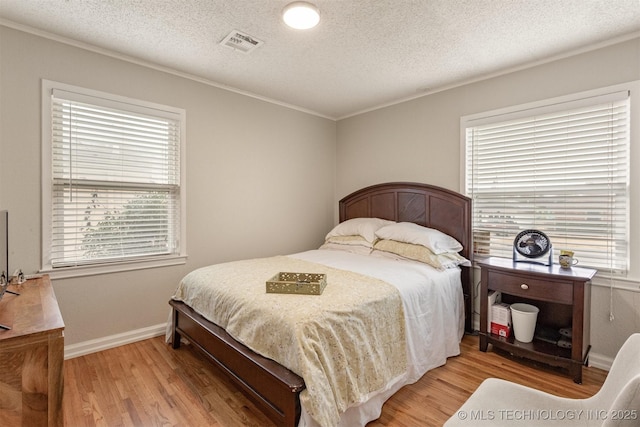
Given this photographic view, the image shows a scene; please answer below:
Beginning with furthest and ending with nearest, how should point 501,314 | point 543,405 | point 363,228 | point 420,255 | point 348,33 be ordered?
1. point 363,228
2. point 420,255
3. point 501,314
4. point 348,33
5. point 543,405

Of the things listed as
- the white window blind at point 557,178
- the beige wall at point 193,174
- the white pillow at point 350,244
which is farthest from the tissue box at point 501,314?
the beige wall at point 193,174

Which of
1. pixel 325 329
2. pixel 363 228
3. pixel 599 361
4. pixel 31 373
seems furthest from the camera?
pixel 363 228

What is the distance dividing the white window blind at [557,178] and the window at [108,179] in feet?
9.72

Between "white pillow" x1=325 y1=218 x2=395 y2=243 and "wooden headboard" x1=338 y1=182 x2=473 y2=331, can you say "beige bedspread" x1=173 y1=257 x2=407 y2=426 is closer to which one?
"white pillow" x1=325 y1=218 x2=395 y2=243

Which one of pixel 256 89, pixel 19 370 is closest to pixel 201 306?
pixel 19 370

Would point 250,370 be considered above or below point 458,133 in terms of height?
below

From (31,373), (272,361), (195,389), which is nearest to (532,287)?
(272,361)

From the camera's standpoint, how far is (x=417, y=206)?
11.4 ft

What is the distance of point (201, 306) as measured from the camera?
233 centimetres

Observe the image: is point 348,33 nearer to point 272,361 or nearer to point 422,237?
point 422,237

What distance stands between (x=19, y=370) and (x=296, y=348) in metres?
1.20

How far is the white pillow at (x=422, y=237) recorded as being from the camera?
2867 mm

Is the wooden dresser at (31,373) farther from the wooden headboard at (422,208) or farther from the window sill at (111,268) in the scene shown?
the wooden headboard at (422,208)

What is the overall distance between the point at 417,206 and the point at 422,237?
0.65 m
